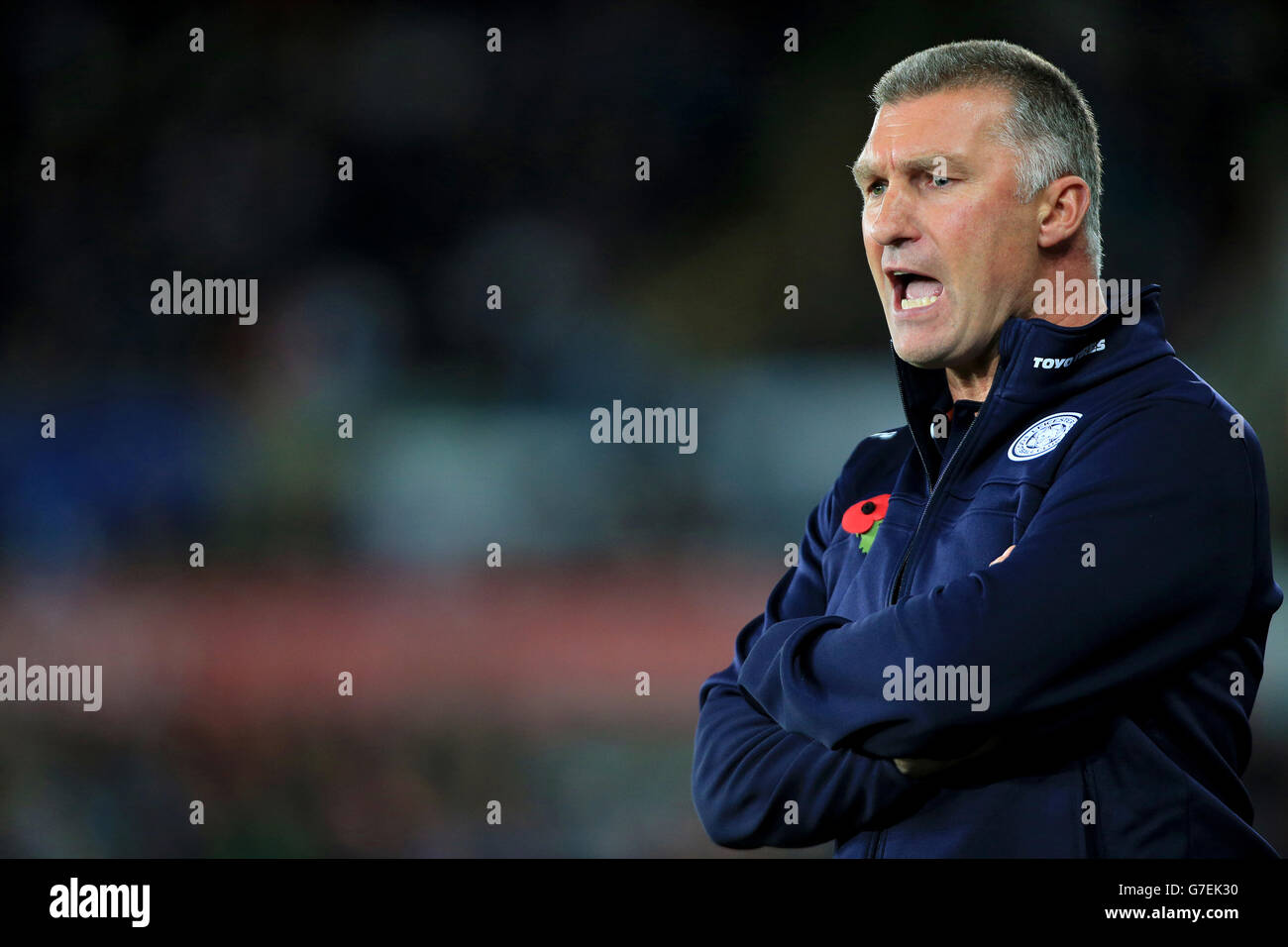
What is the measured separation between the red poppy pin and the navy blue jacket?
0.28 feet

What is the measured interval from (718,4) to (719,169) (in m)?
0.52

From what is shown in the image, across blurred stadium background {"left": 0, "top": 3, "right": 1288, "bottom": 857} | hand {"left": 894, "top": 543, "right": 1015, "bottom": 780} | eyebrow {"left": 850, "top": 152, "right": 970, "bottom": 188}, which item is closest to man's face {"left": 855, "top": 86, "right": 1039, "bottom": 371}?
eyebrow {"left": 850, "top": 152, "right": 970, "bottom": 188}

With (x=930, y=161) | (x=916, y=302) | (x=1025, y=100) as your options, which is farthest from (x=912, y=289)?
(x=1025, y=100)

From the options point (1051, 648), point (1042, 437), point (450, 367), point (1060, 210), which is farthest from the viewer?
point (450, 367)

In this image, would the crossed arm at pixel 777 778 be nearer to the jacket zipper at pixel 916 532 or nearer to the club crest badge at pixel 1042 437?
the jacket zipper at pixel 916 532

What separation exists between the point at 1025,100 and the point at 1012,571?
60cm

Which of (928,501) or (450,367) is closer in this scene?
(928,501)

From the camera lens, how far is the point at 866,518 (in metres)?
1.63

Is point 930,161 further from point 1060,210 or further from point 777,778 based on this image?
point 777,778

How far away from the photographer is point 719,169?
4.20 metres

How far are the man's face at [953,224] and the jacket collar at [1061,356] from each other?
0.22 ft

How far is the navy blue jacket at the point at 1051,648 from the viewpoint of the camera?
1.29 m

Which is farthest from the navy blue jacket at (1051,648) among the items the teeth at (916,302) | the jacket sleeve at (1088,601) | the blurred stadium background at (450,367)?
the blurred stadium background at (450,367)

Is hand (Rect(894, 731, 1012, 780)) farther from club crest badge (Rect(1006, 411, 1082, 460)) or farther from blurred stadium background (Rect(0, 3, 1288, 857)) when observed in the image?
blurred stadium background (Rect(0, 3, 1288, 857))
